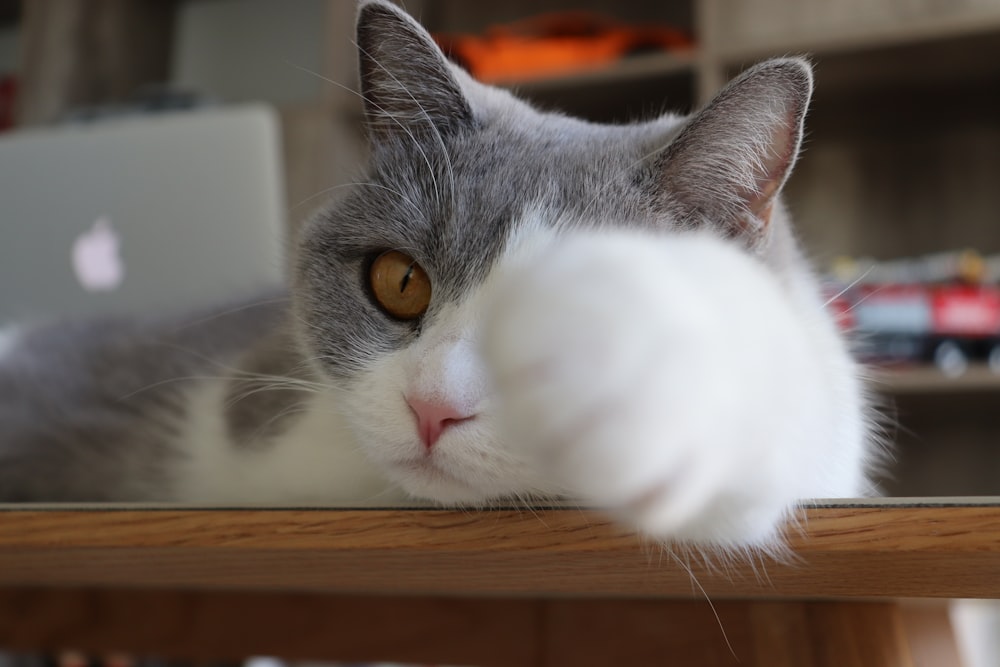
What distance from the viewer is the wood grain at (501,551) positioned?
17.3 inches

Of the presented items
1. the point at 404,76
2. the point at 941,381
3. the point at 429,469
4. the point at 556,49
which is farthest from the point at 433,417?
the point at 556,49

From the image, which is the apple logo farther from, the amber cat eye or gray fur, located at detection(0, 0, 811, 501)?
the amber cat eye

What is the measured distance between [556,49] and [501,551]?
2229 millimetres

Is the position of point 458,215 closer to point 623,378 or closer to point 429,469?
point 429,469

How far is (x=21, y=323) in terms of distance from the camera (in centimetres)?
144

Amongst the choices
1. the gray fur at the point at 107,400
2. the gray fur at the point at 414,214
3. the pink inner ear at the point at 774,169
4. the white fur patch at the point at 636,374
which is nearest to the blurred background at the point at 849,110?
the gray fur at the point at 107,400

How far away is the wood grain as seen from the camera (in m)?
0.44

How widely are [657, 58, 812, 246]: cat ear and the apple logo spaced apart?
1018mm

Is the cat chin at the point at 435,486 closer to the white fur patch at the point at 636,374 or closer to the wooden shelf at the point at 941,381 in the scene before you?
the white fur patch at the point at 636,374

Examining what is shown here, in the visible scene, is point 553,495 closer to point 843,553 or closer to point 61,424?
point 843,553

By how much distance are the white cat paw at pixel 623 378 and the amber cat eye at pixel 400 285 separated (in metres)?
0.38

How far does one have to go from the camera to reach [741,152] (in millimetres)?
720

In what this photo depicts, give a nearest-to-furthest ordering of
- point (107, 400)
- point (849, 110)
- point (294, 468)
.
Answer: point (294, 468), point (107, 400), point (849, 110)

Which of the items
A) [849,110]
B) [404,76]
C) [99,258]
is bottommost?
[99,258]
